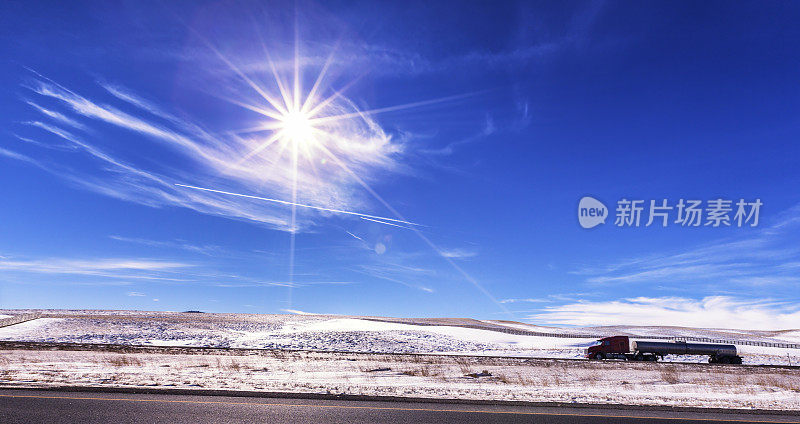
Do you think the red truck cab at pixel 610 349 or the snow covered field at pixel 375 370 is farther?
the red truck cab at pixel 610 349

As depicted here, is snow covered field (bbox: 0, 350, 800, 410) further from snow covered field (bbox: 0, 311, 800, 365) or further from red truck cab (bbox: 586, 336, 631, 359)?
snow covered field (bbox: 0, 311, 800, 365)

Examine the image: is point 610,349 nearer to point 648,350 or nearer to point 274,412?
point 648,350

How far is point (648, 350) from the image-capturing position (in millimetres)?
42531

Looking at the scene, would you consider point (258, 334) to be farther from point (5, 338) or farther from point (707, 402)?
point (707, 402)

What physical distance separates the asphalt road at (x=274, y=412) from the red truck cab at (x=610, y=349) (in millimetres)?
30122

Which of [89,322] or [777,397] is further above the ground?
[89,322]

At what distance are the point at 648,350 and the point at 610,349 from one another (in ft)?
12.1

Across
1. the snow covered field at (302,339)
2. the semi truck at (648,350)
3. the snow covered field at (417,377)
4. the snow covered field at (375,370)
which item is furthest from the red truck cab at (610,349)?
the snow covered field at (417,377)

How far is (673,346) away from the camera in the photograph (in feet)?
145

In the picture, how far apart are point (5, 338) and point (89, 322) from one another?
14222 millimetres

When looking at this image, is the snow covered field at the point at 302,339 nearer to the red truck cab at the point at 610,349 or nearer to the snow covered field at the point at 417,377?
the red truck cab at the point at 610,349

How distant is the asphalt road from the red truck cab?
3012cm

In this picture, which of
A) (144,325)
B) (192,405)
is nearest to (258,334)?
(144,325)

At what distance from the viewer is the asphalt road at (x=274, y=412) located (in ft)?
33.4
